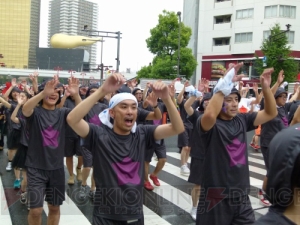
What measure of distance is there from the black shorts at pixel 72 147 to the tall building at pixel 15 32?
98637 mm

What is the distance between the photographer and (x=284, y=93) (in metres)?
6.76

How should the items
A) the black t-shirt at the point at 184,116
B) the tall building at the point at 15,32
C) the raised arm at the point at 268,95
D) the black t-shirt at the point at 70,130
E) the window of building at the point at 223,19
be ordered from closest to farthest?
the raised arm at the point at 268,95 < the black t-shirt at the point at 70,130 < the black t-shirt at the point at 184,116 < the window of building at the point at 223,19 < the tall building at the point at 15,32

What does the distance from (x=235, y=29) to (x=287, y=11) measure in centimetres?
597

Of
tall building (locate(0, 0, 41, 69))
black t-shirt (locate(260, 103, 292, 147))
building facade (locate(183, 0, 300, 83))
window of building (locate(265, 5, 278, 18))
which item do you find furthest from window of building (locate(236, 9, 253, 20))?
tall building (locate(0, 0, 41, 69))

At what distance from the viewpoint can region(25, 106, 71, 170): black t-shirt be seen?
461cm

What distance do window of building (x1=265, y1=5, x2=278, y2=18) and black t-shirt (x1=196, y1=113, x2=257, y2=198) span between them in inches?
1593

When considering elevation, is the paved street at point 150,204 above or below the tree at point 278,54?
below

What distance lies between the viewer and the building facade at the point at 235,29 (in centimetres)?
4091

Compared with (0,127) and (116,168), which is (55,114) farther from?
(0,127)

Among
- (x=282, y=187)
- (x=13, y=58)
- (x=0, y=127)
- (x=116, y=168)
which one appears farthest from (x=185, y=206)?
(x=13, y=58)

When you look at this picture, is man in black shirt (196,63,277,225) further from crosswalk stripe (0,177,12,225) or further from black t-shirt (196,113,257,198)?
crosswalk stripe (0,177,12,225)

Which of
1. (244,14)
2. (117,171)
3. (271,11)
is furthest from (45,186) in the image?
(244,14)

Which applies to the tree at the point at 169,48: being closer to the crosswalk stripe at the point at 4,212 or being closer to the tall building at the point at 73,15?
the crosswalk stripe at the point at 4,212

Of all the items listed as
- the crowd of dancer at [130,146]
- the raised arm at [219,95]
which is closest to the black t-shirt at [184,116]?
the crowd of dancer at [130,146]
